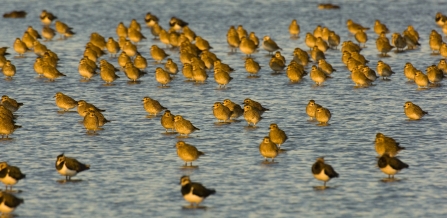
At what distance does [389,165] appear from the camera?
19.8 m

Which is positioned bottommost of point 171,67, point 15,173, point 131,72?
point 15,173

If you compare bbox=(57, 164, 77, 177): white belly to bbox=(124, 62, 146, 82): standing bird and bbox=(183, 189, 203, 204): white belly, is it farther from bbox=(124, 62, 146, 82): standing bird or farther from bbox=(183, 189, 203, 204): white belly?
bbox=(124, 62, 146, 82): standing bird

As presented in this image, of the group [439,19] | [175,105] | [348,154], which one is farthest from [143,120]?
[439,19]

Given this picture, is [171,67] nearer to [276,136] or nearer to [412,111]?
[412,111]

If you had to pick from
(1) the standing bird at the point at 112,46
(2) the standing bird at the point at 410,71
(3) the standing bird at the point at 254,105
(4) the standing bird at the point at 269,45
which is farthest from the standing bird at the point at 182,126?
(1) the standing bird at the point at 112,46

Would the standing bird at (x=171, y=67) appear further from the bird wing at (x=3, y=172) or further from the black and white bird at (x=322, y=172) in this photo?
the bird wing at (x=3, y=172)

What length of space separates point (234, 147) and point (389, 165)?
4840 mm

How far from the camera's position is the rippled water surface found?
18.6m

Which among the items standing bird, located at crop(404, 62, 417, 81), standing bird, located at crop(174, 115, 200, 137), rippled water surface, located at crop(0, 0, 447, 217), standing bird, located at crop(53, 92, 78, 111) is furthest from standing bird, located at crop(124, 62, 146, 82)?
standing bird, located at crop(174, 115, 200, 137)

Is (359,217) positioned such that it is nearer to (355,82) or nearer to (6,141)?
(6,141)

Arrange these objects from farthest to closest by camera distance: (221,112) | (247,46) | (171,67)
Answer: (247,46)
(171,67)
(221,112)

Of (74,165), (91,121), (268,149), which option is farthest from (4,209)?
(91,121)

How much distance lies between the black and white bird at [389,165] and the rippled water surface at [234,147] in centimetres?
25

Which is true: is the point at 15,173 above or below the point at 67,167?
below
